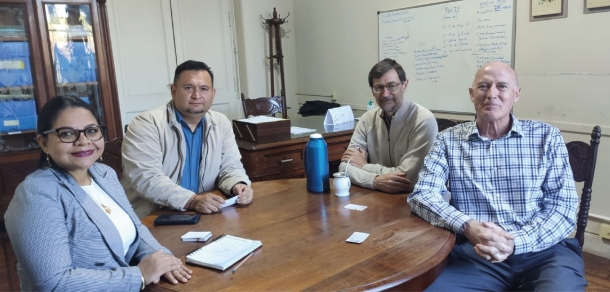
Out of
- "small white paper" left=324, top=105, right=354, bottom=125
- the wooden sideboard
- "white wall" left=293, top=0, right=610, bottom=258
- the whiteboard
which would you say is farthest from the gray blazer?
the whiteboard

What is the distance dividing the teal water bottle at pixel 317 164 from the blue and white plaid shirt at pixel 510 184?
1.30 feet

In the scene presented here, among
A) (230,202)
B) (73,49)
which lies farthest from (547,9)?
(73,49)

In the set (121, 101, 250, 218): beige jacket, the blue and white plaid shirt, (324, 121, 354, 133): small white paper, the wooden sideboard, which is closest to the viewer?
the blue and white plaid shirt

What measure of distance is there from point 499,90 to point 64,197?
146 cm

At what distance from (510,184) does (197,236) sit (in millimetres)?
1095

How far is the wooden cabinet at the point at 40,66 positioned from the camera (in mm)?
3258

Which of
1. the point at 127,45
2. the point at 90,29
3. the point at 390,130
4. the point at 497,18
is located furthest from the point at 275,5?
the point at 390,130

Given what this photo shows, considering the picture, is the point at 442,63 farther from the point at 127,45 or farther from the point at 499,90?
the point at 127,45

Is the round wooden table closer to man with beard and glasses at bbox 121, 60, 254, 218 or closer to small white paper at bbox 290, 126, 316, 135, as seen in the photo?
man with beard and glasses at bbox 121, 60, 254, 218

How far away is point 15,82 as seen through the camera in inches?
131

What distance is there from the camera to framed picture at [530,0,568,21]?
258 cm

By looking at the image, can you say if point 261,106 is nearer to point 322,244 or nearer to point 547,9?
point 547,9

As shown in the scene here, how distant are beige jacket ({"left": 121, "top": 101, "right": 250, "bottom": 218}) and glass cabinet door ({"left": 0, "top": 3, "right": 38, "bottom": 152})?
1948 mm

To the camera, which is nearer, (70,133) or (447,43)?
(70,133)
